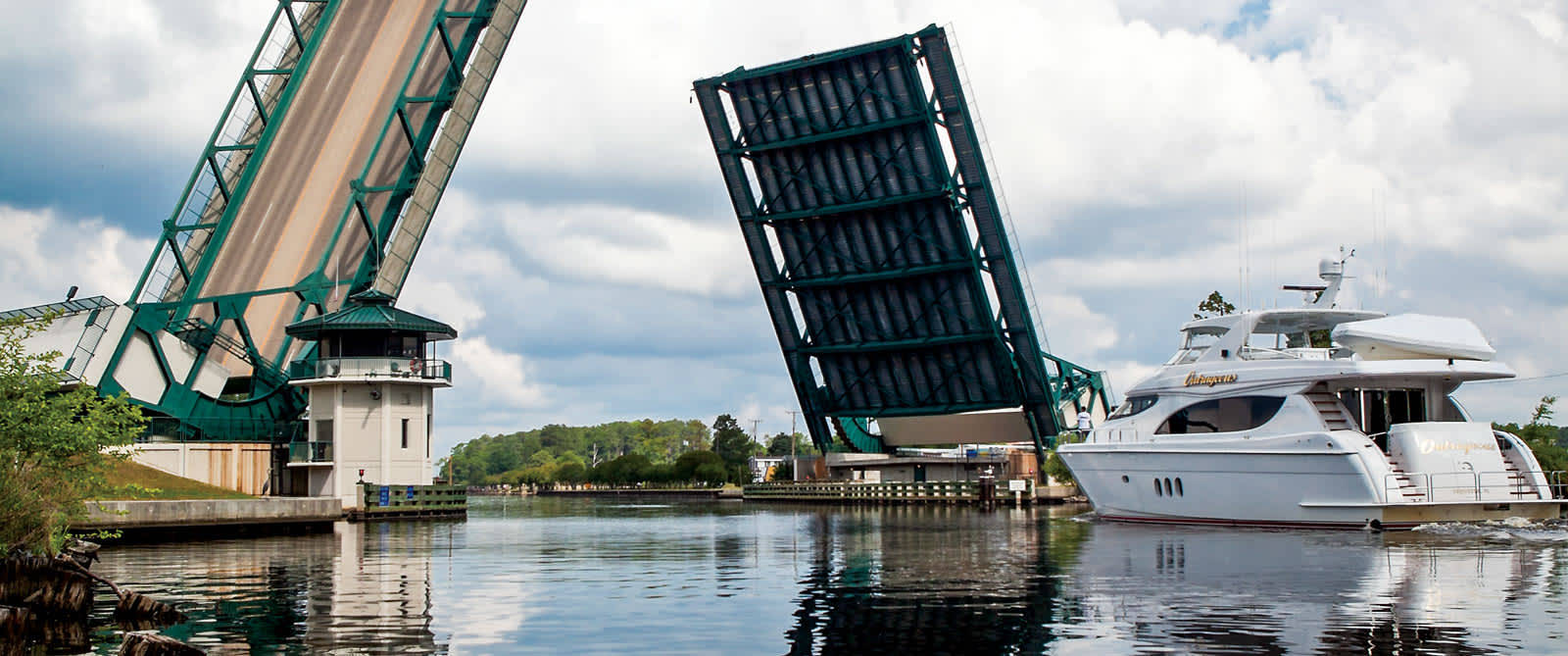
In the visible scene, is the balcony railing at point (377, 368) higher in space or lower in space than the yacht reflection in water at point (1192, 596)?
higher

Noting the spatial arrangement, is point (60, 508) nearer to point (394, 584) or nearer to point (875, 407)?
point (394, 584)

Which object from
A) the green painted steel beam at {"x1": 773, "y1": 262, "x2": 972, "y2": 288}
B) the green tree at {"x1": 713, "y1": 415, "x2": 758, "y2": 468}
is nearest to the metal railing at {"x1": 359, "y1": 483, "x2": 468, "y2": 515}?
the green painted steel beam at {"x1": 773, "y1": 262, "x2": 972, "y2": 288}

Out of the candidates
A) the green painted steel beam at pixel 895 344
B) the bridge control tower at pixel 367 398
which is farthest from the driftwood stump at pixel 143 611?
the green painted steel beam at pixel 895 344

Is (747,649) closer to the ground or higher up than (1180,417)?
closer to the ground

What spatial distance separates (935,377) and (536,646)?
101ft

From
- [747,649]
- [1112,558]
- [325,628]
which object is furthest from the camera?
[1112,558]

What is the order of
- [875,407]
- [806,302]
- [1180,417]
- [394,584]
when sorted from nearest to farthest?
[394,584] → [1180,417] → [806,302] → [875,407]

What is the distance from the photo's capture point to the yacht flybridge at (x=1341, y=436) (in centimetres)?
2222

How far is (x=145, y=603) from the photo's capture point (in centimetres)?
1257

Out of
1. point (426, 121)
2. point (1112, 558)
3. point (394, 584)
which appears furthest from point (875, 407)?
point (394, 584)

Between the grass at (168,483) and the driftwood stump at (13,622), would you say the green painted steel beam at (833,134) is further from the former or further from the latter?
the driftwood stump at (13,622)

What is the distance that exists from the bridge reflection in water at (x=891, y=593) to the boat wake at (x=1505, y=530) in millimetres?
114

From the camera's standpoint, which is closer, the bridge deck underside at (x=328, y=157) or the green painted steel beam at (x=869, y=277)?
the bridge deck underside at (x=328, y=157)

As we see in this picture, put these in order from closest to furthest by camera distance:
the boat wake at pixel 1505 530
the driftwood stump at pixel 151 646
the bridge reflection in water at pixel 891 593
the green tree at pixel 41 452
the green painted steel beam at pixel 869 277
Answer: the driftwood stump at pixel 151 646 → the bridge reflection in water at pixel 891 593 → the green tree at pixel 41 452 → the boat wake at pixel 1505 530 → the green painted steel beam at pixel 869 277
